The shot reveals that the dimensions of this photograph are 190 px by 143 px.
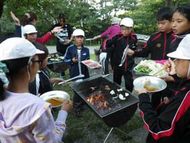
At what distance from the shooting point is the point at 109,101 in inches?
162

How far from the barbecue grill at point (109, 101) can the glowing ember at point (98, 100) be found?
3cm

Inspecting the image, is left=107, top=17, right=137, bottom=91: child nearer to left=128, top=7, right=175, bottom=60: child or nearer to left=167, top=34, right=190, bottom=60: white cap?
left=128, top=7, right=175, bottom=60: child

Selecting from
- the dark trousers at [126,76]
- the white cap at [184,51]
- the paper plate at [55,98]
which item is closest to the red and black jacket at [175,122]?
the white cap at [184,51]

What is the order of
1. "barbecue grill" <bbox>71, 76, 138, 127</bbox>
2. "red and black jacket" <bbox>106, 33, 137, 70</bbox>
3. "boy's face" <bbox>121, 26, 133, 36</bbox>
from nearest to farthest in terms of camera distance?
"barbecue grill" <bbox>71, 76, 138, 127</bbox> < "boy's face" <bbox>121, 26, 133, 36</bbox> < "red and black jacket" <bbox>106, 33, 137, 70</bbox>

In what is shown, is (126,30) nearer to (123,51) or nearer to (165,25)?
(123,51)

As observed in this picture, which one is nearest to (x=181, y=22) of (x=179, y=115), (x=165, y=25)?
(x=165, y=25)

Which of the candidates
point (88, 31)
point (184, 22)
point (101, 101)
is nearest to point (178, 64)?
point (184, 22)

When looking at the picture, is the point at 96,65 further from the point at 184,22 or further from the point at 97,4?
the point at 97,4

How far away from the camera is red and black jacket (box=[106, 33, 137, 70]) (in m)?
5.33

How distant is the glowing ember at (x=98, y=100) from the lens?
393 centimetres

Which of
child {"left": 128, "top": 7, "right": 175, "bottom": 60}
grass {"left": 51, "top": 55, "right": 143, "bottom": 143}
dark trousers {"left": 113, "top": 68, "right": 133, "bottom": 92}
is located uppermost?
child {"left": 128, "top": 7, "right": 175, "bottom": 60}

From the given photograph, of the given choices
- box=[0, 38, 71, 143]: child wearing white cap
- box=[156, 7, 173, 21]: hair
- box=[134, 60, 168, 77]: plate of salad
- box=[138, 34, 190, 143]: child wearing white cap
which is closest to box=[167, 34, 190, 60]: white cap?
box=[138, 34, 190, 143]: child wearing white cap

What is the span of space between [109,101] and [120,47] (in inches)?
63.2

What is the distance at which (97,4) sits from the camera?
18203 millimetres
